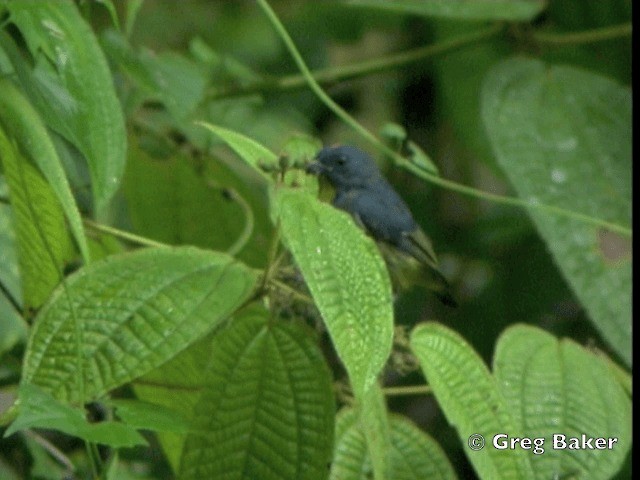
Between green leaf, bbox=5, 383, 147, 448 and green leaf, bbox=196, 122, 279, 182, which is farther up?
green leaf, bbox=196, 122, 279, 182

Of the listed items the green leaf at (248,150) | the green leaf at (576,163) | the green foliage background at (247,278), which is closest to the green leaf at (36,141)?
the green foliage background at (247,278)

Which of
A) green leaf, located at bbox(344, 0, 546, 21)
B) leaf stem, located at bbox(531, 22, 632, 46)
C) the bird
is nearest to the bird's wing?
the bird

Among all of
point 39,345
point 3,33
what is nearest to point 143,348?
point 39,345

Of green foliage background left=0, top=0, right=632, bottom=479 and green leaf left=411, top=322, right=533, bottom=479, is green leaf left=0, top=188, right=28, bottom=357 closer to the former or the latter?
green foliage background left=0, top=0, right=632, bottom=479

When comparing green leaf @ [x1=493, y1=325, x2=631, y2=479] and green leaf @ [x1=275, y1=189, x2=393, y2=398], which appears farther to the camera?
green leaf @ [x1=493, y1=325, x2=631, y2=479]

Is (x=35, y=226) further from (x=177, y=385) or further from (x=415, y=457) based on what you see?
(x=415, y=457)

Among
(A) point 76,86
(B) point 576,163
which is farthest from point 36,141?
(B) point 576,163
